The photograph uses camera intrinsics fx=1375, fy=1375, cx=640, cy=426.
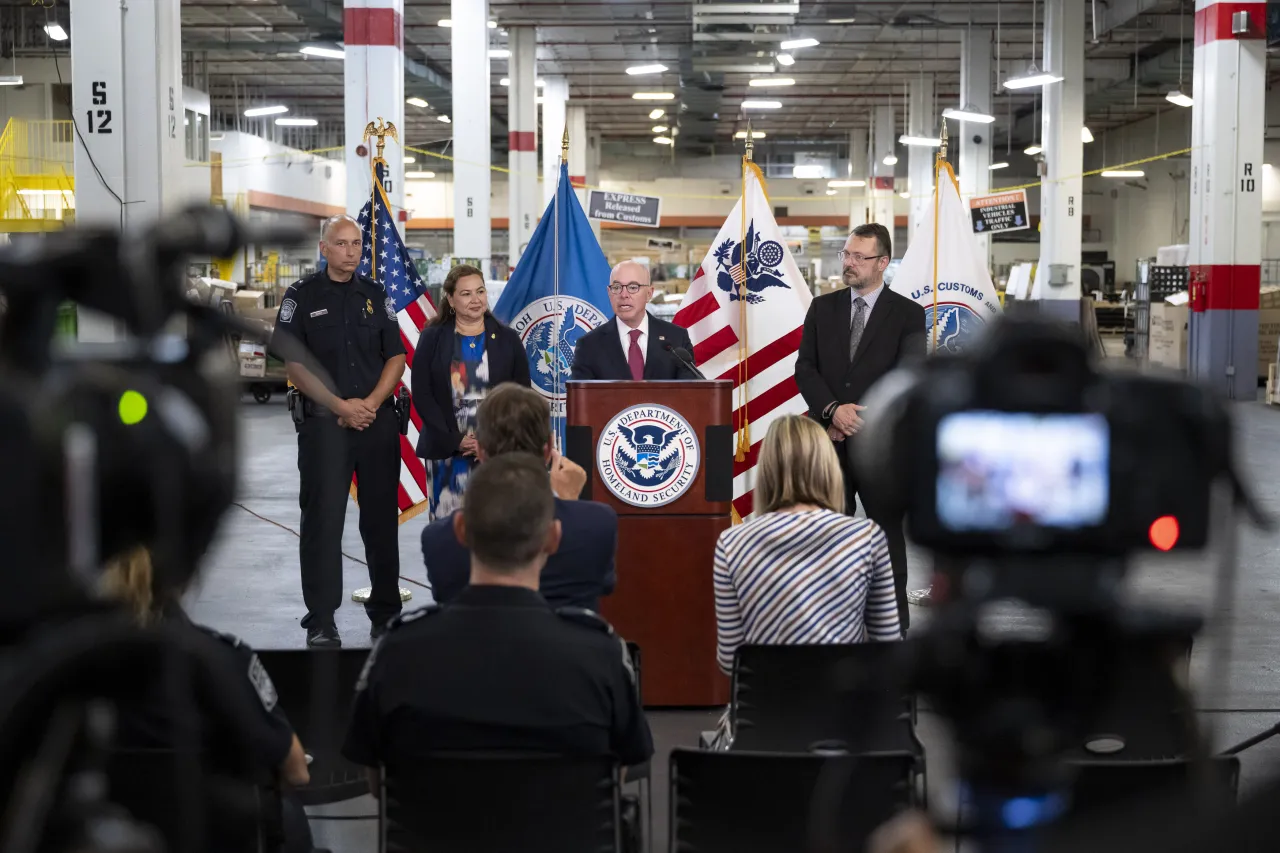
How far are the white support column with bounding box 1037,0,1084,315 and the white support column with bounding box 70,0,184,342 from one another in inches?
510

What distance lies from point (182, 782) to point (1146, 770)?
1.55m

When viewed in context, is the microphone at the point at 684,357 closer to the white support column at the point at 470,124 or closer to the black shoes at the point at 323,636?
the black shoes at the point at 323,636

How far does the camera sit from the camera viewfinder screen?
815 mm

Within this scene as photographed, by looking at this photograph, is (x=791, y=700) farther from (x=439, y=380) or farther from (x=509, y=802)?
(x=439, y=380)

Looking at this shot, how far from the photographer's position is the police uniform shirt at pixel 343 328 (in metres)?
4.94

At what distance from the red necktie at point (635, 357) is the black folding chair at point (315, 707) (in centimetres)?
245

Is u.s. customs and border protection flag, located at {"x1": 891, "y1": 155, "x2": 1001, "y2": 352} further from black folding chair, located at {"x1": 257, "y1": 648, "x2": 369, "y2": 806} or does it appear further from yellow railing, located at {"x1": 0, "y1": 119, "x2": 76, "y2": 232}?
yellow railing, located at {"x1": 0, "y1": 119, "x2": 76, "y2": 232}

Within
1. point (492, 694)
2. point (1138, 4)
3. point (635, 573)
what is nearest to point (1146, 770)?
point (492, 694)

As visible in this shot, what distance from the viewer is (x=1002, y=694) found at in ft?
2.70

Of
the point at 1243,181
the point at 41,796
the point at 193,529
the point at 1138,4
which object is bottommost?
the point at 41,796

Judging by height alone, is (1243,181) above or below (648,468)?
above

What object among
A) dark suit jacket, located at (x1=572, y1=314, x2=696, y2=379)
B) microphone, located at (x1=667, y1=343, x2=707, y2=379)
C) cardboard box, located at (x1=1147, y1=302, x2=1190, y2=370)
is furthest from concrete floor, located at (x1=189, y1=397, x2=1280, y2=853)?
cardboard box, located at (x1=1147, y1=302, x2=1190, y2=370)

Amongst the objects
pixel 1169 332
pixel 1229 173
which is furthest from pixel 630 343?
pixel 1169 332

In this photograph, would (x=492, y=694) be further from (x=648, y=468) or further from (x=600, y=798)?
(x=648, y=468)
